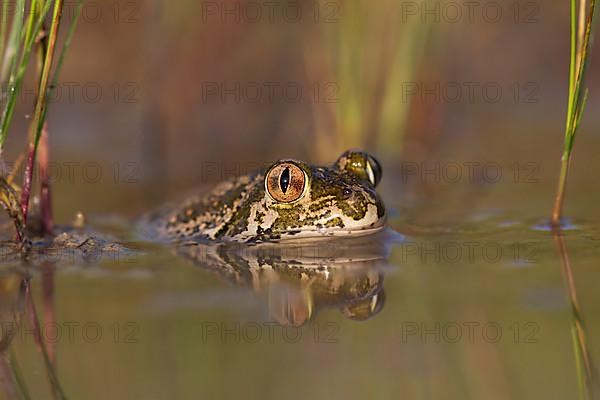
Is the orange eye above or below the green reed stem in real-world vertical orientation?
below

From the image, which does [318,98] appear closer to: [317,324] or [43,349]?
[317,324]

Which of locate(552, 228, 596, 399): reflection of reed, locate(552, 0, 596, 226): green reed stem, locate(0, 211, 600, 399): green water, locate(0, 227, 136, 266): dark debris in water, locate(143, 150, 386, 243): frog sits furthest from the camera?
locate(143, 150, 386, 243): frog

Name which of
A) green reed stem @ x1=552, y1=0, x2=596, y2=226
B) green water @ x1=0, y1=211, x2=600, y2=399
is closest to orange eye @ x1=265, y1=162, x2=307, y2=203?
green water @ x1=0, y1=211, x2=600, y2=399

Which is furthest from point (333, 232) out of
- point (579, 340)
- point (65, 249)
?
point (579, 340)

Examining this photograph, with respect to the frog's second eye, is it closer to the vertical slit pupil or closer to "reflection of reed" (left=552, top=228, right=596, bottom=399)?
the vertical slit pupil

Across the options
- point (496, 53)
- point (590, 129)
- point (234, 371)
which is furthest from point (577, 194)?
point (496, 53)

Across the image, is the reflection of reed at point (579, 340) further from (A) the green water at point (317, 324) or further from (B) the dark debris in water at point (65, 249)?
(B) the dark debris in water at point (65, 249)

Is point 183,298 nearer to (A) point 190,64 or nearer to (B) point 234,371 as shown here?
(B) point 234,371

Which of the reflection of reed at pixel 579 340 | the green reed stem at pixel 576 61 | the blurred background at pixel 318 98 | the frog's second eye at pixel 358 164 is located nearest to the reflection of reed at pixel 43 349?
the reflection of reed at pixel 579 340

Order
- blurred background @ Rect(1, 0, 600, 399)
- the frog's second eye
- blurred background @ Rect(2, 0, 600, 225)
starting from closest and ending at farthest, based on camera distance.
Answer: blurred background @ Rect(1, 0, 600, 399) → the frog's second eye → blurred background @ Rect(2, 0, 600, 225)
